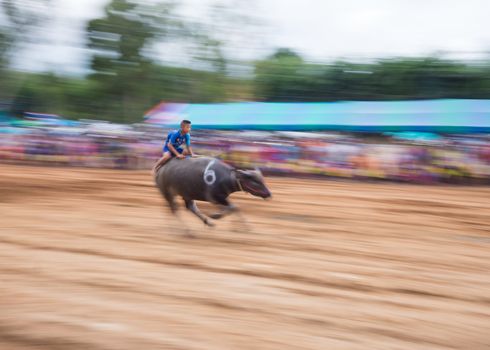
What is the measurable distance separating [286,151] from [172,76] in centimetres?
2282

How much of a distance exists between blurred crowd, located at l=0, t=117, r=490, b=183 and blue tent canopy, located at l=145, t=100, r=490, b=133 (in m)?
0.38

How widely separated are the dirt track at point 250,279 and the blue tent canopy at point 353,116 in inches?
297

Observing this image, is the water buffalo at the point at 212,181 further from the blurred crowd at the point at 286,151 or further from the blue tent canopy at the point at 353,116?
the blue tent canopy at the point at 353,116

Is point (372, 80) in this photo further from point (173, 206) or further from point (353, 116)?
point (173, 206)

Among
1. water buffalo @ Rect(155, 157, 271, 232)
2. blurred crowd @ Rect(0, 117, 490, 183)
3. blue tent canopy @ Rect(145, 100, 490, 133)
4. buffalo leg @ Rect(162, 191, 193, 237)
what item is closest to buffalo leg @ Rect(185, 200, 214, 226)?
water buffalo @ Rect(155, 157, 271, 232)

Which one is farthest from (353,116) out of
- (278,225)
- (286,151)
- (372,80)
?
(278,225)

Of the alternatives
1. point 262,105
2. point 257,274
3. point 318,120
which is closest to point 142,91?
point 262,105

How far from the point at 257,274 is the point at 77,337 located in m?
2.30

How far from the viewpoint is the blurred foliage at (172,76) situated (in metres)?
26.7

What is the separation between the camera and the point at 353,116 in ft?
67.4

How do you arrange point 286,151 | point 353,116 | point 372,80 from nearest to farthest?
point 286,151 < point 353,116 < point 372,80

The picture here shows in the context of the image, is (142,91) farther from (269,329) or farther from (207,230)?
(269,329)

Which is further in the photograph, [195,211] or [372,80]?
[372,80]

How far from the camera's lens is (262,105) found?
75.9ft
